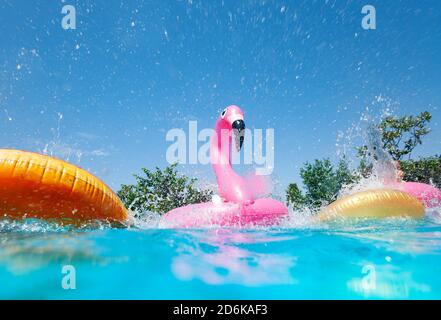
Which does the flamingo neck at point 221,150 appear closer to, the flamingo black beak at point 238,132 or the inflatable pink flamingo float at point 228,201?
the inflatable pink flamingo float at point 228,201

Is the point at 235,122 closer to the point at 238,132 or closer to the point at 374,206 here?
the point at 238,132

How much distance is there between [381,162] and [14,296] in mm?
7621

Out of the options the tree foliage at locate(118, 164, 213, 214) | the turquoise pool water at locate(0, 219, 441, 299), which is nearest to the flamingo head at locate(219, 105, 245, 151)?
the turquoise pool water at locate(0, 219, 441, 299)

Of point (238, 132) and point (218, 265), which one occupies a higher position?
point (238, 132)

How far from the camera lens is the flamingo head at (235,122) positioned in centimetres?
610

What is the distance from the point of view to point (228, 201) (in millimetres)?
5711

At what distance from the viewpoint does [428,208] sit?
22.3 ft

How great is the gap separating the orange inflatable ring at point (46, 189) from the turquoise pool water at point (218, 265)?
28 cm

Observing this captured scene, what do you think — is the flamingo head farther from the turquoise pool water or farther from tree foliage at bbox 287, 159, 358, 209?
tree foliage at bbox 287, 159, 358, 209

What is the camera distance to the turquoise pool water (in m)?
2.38

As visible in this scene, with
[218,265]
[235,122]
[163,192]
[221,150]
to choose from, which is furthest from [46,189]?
[163,192]

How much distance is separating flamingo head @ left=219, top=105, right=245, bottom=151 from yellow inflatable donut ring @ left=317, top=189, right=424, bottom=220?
1.90 metres

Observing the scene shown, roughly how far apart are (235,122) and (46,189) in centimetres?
323
